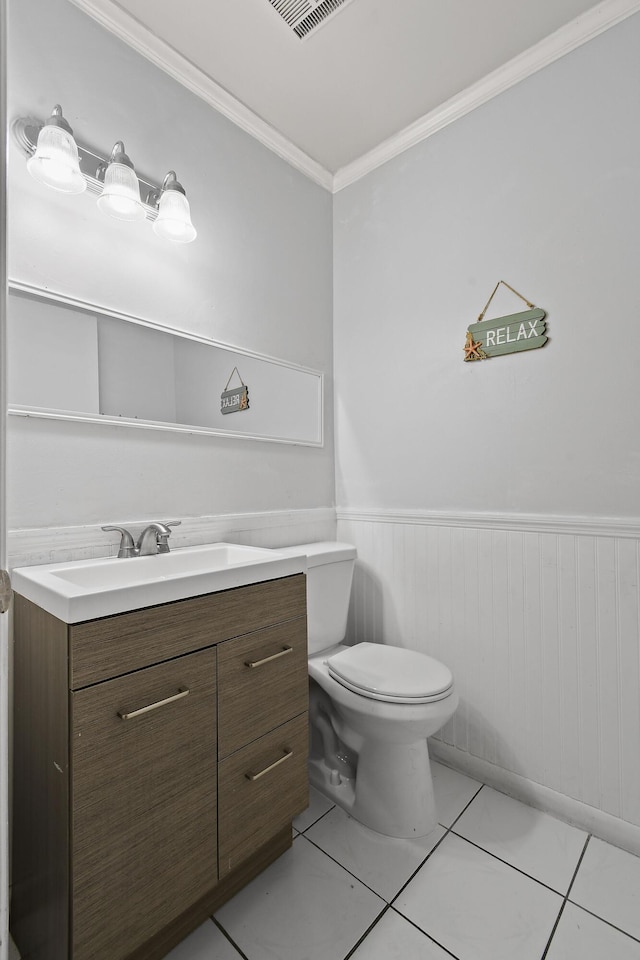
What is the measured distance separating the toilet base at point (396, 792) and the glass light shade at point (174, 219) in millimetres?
1742

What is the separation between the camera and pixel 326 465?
2.17 m

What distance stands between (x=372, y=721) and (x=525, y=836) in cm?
60

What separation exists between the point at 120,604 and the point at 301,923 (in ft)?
3.06

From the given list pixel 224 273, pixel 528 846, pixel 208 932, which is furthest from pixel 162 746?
pixel 224 273

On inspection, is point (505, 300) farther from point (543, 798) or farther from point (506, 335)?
point (543, 798)

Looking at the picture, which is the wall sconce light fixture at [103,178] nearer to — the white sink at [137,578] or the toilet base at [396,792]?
the white sink at [137,578]

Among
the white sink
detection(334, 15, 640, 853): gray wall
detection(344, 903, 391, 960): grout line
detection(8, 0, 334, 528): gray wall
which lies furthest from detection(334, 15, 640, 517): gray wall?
detection(344, 903, 391, 960): grout line

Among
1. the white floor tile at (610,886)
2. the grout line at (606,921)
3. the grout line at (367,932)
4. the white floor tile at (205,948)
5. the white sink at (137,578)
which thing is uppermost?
Result: the white sink at (137,578)

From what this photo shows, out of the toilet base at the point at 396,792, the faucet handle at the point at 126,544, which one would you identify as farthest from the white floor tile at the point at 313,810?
the faucet handle at the point at 126,544

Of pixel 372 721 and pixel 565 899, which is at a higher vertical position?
pixel 372 721

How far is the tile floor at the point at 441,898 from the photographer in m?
1.10

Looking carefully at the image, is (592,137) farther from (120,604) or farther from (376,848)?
(376,848)

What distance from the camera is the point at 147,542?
A: 4.58ft

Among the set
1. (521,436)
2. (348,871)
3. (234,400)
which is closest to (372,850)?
(348,871)
